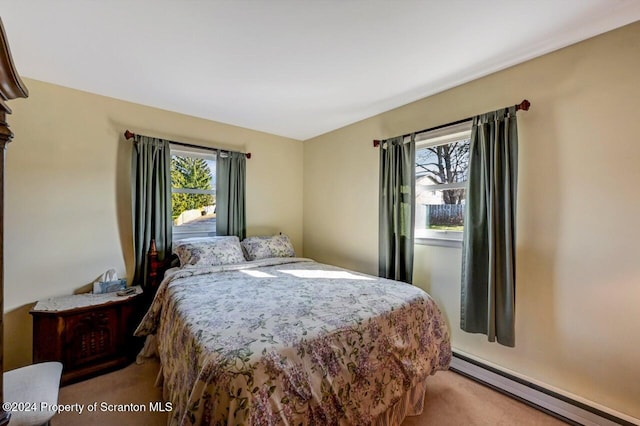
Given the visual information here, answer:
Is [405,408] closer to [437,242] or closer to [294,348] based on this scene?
[294,348]

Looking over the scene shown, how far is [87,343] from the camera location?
2127mm

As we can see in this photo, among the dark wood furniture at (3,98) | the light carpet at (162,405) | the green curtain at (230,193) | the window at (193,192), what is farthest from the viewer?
the green curtain at (230,193)

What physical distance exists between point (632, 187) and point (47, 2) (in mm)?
3387

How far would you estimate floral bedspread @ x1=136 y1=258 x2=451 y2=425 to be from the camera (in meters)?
1.05

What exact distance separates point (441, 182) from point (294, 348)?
2.00m

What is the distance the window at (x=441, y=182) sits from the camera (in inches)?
92.4

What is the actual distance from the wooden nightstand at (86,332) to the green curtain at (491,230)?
279 cm

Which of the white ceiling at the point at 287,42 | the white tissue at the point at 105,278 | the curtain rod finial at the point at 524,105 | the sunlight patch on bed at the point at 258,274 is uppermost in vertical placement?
the white ceiling at the point at 287,42

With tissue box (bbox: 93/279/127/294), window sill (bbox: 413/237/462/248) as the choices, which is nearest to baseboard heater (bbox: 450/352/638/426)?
window sill (bbox: 413/237/462/248)

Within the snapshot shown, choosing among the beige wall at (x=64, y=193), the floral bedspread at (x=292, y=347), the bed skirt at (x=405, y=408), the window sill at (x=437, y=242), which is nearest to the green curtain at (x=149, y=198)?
the beige wall at (x=64, y=193)

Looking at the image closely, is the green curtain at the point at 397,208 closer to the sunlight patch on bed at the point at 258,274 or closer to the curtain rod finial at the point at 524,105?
the curtain rod finial at the point at 524,105

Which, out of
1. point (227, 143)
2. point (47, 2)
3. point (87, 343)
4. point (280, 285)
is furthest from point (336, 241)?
point (47, 2)

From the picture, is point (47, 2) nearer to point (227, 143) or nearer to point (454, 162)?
point (227, 143)

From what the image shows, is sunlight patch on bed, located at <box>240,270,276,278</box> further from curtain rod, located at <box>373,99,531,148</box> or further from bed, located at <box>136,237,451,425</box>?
curtain rod, located at <box>373,99,531,148</box>
